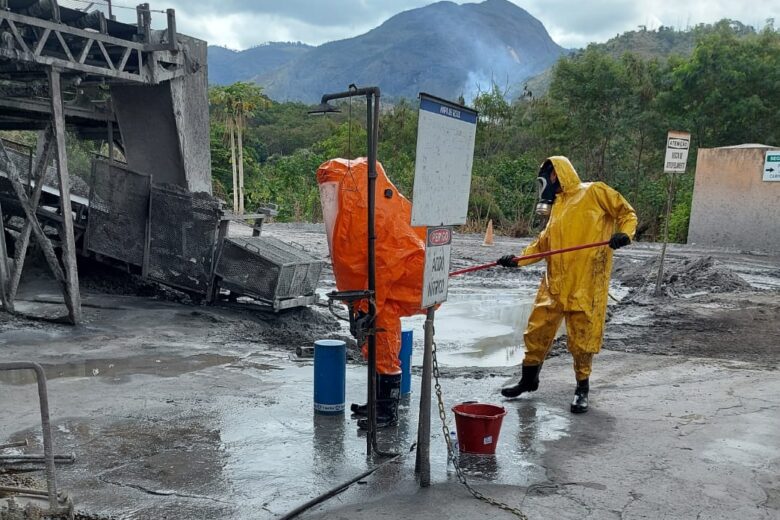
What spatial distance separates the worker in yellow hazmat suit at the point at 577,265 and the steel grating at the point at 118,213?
6.29 meters

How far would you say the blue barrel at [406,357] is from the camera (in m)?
5.75

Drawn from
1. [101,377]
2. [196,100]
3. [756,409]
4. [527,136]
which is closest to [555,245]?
[756,409]

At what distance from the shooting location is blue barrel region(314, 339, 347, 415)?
538 centimetres

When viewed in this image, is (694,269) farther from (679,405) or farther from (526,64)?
(526,64)

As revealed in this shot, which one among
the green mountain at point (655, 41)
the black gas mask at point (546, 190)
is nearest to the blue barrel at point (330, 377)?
the black gas mask at point (546, 190)

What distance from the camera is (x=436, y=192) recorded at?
158 inches

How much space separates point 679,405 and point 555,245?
174cm

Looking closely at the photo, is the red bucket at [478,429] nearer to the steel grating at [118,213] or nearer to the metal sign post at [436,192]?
the metal sign post at [436,192]

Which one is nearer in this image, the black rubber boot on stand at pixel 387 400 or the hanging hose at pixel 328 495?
the hanging hose at pixel 328 495

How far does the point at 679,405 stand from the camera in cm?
596

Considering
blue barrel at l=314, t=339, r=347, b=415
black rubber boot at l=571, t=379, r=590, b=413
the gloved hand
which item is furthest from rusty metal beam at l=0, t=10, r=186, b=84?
black rubber boot at l=571, t=379, r=590, b=413

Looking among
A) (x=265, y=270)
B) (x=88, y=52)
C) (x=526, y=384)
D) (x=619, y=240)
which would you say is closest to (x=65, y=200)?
(x=88, y=52)

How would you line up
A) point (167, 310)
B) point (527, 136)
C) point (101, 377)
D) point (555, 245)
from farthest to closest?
point (527, 136), point (167, 310), point (101, 377), point (555, 245)

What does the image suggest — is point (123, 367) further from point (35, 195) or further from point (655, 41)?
point (655, 41)
